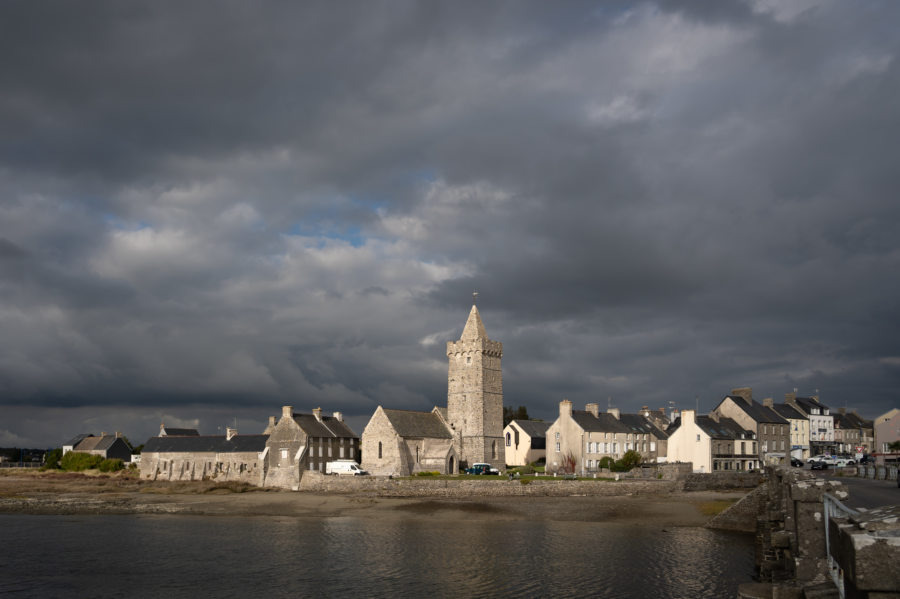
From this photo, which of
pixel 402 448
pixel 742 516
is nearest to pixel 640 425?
pixel 402 448

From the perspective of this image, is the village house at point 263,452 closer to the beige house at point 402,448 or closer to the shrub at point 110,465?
Result: the beige house at point 402,448

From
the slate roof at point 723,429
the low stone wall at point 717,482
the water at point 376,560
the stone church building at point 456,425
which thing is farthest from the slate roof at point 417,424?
the low stone wall at point 717,482

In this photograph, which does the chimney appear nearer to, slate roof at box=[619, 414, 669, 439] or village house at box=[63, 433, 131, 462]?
slate roof at box=[619, 414, 669, 439]

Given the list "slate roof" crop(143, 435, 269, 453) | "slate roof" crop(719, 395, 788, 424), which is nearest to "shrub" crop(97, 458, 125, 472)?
"slate roof" crop(143, 435, 269, 453)

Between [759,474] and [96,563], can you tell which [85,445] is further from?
[759,474]

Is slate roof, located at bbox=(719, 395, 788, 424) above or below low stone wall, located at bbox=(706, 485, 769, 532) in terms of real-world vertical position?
above

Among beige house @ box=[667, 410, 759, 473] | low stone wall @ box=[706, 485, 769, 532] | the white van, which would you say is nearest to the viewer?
low stone wall @ box=[706, 485, 769, 532]

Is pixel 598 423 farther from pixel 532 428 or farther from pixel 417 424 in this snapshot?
pixel 417 424

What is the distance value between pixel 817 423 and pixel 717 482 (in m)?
48.6

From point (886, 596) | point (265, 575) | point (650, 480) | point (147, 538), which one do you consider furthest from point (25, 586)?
point (650, 480)

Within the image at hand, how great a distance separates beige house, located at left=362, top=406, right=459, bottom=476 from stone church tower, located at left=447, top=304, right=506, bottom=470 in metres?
2.53

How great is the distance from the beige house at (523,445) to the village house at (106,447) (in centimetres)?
6678

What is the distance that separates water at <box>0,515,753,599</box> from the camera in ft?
99.8

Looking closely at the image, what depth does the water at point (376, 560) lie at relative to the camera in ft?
99.8
